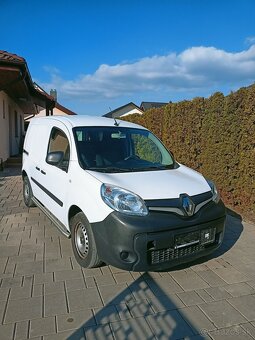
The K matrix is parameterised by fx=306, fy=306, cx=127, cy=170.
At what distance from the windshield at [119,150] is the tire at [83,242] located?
0.68m

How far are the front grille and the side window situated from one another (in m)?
1.65

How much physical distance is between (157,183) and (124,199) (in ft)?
1.64

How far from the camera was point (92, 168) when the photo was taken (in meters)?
3.84

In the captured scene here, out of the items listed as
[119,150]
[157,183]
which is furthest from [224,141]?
[157,183]

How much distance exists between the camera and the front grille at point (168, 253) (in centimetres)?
321

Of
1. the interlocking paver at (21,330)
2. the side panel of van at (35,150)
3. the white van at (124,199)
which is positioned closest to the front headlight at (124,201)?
the white van at (124,199)

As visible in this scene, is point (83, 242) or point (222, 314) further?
point (83, 242)

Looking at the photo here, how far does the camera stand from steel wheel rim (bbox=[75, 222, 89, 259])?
364cm

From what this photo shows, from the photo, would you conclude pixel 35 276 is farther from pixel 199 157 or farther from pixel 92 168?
pixel 199 157

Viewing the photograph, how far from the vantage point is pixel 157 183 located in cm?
352

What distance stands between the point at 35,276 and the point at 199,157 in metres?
5.38

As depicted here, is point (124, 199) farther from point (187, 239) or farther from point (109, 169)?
point (187, 239)

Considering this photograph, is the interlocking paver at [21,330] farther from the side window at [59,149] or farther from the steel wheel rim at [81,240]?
the side window at [59,149]

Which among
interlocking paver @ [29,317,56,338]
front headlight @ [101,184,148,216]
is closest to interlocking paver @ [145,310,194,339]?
interlocking paver @ [29,317,56,338]
